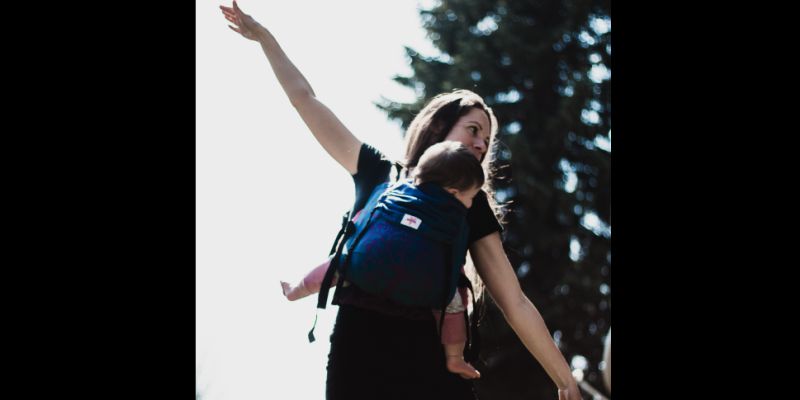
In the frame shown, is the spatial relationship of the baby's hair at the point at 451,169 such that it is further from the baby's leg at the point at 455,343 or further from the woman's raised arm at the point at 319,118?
the baby's leg at the point at 455,343

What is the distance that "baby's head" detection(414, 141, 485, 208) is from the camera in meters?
2.36

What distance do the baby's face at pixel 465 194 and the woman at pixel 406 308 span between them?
0.08m

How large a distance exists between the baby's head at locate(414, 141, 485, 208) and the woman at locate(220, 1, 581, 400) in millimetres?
131

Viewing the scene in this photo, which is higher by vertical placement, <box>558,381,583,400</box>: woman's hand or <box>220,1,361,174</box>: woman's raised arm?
<box>220,1,361,174</box>: woman's raised arm

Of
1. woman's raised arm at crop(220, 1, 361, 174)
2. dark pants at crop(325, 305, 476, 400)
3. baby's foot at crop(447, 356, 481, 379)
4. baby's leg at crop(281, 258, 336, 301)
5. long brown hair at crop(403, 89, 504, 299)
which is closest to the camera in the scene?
dark pants at crop(325, 305, 476, 400)

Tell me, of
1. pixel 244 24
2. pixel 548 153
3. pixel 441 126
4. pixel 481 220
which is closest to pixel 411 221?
pixel 481 220

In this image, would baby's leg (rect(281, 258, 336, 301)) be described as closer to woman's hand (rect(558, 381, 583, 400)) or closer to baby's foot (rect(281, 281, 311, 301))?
baby's foot (rect(281, 281, 311, 301))

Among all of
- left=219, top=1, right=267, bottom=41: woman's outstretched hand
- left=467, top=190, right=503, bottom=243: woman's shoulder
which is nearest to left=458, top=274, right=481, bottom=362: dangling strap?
left=467, top=190, right=503, bottom=243: woman's shoulder

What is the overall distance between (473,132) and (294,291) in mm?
818

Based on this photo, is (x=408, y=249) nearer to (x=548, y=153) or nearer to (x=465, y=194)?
(x=465, y=194)
